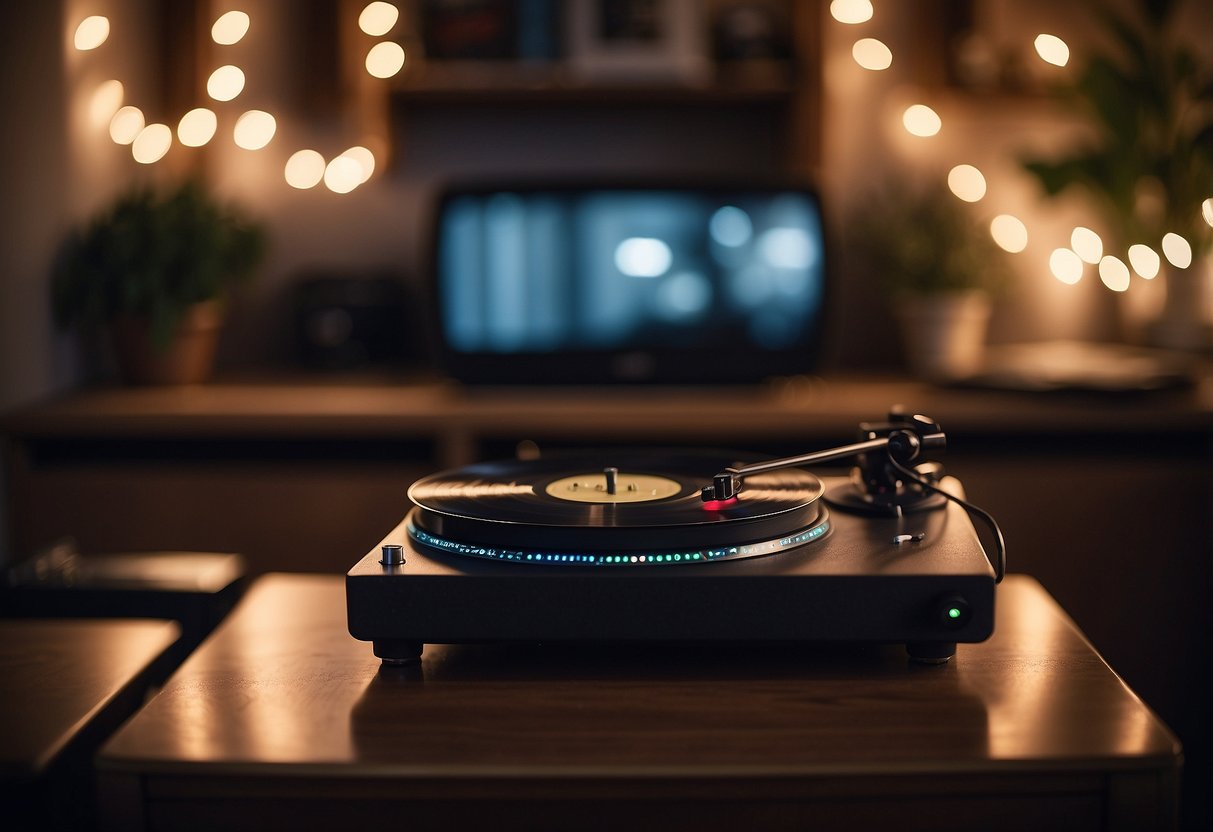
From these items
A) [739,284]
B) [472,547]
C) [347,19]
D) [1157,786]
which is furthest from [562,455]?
[347,19]

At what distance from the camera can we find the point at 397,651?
79cm

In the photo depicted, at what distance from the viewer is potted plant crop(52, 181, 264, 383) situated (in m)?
2.01

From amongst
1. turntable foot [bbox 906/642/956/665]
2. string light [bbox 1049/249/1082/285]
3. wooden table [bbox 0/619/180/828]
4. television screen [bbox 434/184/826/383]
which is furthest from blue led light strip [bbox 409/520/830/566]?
string light [bbox 1049/249/1082/285]

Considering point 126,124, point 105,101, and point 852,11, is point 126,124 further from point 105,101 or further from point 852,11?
point 852,11

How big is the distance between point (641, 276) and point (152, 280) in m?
0.85

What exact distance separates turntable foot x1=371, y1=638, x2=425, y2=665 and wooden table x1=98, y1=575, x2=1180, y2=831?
2cm

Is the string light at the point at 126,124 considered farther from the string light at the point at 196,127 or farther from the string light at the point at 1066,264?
the string light at the point at 1066,264

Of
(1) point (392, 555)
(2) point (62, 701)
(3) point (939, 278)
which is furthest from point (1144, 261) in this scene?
(2) point (62, 701)

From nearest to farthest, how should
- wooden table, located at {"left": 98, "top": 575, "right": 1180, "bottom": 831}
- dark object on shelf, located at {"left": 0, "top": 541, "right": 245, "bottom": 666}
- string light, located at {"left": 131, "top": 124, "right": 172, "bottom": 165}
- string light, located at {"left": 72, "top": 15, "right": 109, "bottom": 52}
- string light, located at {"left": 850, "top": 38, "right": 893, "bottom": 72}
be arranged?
wooden table, located at {"left": 98, "top": 575, "right": 1180, "bottom": 831}
dark object on shelf, located at {"left": 0, "top": 541, "right": 245, "bottom": 666}
string light, located at {"left": 72, "top": 15, "right": 109, "bottom": 52}
string light, located at {"left": 131, "top": 124, "right": 172, "bottom": 165}
string light, located at {"left": 850, "top": 38, "right": 893, "bottom": 72}

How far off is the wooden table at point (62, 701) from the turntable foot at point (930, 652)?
0.55m

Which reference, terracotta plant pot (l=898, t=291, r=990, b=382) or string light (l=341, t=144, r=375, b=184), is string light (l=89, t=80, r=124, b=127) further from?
terracotta plant pot (l=898, t=291, r=990, b=382)

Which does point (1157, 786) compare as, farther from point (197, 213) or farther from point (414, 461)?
point (197, 213)

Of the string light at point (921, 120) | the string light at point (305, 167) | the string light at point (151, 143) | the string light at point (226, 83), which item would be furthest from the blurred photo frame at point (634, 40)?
the string light at point (151, 143)

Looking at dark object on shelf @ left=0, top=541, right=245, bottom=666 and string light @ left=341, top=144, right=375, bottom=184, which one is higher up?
string light @ left=341, top=144, right=375, bottom=184
